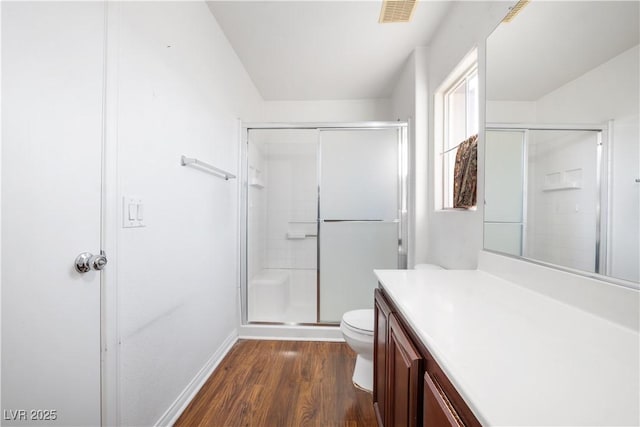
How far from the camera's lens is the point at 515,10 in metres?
1.21

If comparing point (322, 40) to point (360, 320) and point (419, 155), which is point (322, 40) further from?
point (360, 320)

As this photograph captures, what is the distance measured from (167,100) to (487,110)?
1622 mm

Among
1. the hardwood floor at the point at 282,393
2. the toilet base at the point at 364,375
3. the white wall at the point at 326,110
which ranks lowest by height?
the hardwood floor at the point at 282,393

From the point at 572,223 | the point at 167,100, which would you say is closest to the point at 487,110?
the point at 572,223

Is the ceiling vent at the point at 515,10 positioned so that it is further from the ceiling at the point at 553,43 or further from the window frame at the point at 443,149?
the window frame at the point at 443,149

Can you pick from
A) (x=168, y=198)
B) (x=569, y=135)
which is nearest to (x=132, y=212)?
(x=168, y=198)

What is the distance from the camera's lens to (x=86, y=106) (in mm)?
944

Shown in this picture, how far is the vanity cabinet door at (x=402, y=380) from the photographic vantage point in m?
0.76

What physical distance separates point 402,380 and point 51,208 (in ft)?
3.98

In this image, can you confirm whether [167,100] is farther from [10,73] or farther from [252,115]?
[252,115]

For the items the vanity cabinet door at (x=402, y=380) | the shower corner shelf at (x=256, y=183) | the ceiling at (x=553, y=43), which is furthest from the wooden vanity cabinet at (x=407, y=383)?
the shower corner shelf at (x=256, y=183)

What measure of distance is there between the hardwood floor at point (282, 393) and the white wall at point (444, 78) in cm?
106

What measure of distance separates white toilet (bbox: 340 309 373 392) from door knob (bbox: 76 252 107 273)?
133cm

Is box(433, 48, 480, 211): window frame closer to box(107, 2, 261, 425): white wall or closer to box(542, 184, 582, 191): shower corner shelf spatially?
box(542, 184, 582, 191): shower corner shelf
